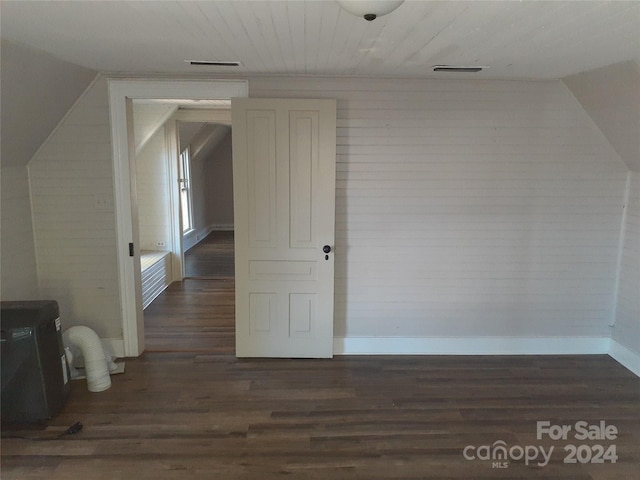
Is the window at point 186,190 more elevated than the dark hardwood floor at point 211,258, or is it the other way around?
the window at point 186,190

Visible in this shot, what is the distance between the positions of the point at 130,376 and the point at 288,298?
1.34 meters

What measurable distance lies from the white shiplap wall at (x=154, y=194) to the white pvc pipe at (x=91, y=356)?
→ 2.74 metres

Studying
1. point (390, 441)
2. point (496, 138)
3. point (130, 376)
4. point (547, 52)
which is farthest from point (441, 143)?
point (130, 376)

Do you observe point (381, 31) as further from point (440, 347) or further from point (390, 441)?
point (440, 347)

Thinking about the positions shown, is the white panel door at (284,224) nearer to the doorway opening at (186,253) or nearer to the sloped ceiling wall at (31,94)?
the doorway opening at (186,253)

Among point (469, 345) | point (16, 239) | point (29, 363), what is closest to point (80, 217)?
point (16, 239)

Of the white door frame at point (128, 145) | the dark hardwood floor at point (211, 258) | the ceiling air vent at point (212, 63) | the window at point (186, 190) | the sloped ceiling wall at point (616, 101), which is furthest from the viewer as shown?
the window at point (186, 190)

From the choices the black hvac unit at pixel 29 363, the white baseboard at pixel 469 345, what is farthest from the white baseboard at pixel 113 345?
the white baseboard at pixel 469 345

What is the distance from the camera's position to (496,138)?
3.61 meters

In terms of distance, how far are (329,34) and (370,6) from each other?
957mm

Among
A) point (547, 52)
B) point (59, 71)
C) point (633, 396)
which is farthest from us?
point (633, 396)

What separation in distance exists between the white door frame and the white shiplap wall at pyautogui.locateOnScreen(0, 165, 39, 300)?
644 millimetres

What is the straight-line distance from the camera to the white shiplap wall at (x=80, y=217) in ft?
11.4

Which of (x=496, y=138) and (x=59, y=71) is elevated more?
(x=59, y=71)
